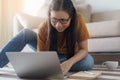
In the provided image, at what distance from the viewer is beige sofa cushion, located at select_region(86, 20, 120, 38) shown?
5.01ft

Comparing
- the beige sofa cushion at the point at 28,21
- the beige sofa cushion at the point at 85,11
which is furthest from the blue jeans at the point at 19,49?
the beige sofa cushion at the point at 85,11

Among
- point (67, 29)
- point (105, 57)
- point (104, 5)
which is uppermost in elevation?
point (104, 5)

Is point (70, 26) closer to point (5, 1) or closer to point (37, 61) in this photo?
point (37, 61)

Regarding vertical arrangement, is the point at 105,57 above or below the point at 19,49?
below

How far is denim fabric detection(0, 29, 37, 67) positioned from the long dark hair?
0.53ft

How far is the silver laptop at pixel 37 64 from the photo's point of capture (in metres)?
0.74

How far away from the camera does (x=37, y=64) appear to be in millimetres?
787

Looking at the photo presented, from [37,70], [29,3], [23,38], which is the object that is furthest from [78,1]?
[37,70]

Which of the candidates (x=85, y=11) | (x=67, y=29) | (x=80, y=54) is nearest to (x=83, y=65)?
(x=80, y=54)

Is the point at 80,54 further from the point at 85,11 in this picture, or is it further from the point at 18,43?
the point at 85,11

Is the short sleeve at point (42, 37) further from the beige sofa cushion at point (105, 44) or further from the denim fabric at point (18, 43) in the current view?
the beige sofa cushion at point (105, 44)

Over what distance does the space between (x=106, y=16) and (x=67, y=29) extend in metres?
1.15

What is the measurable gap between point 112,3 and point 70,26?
4.21 feet

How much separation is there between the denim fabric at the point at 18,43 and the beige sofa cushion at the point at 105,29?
21.1 inches
